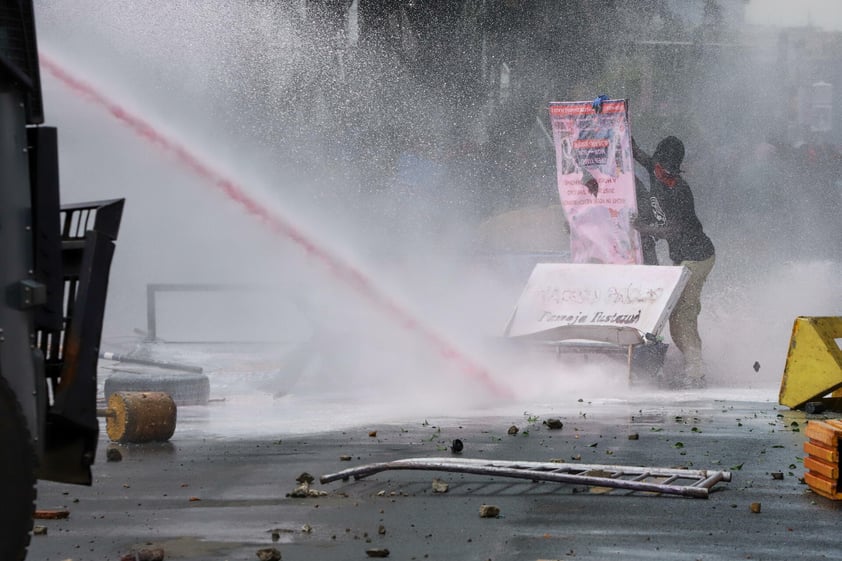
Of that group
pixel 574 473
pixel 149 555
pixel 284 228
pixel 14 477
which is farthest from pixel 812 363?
pixel 284 228

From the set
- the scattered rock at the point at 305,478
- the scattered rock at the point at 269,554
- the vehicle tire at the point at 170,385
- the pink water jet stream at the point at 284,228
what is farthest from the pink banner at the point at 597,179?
the scattered rock at the point at 269,554

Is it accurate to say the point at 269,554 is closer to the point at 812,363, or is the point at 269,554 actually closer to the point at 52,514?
the point at 52,514

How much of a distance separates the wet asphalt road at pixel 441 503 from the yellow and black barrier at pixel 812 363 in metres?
0.80

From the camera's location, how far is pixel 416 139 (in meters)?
39.9

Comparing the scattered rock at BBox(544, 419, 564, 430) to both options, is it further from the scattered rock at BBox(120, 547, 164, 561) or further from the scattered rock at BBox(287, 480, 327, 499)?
the scattered rock at BBox(120, 547, 164, 561)

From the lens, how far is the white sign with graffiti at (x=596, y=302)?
50.8 ft

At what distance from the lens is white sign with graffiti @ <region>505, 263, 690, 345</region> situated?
1548 centimetres

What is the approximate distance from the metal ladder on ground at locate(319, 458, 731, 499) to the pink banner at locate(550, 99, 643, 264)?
7.29 metres

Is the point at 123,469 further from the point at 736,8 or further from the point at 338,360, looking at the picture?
the point at 736,8

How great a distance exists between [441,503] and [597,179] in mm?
8618

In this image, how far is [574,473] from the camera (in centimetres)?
912

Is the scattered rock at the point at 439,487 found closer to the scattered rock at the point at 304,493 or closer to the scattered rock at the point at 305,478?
the scattered rock at the point at 304,493

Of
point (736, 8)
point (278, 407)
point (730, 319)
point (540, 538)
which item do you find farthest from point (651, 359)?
point (736, 8)

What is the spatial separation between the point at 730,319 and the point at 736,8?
35830mm
